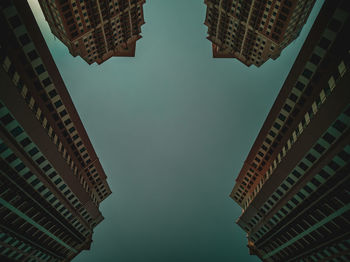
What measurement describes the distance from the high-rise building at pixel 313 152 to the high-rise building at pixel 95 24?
190 feet

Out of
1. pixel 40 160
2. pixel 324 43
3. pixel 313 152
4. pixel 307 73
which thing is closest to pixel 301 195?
pixel 313 152

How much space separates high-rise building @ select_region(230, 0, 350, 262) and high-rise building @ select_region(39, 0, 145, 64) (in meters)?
58.0

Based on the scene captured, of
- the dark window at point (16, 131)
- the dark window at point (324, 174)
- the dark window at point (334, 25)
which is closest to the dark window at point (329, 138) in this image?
the dark window at point (324, 174)

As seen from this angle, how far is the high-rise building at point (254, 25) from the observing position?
62.9 meters

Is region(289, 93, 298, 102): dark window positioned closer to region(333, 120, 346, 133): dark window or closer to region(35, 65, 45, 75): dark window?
region(333, 120, 346, 133): dark window

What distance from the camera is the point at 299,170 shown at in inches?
1708

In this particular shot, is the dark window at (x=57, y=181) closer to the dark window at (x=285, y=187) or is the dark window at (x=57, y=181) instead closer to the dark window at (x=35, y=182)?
the dark window at (x=35, y=182)

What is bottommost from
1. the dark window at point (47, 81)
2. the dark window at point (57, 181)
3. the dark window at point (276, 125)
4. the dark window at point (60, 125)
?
the dark window at point (276, 125)

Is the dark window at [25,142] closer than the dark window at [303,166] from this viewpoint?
Yes

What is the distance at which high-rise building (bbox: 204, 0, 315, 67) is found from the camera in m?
62.9

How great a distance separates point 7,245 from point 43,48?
4525 cm

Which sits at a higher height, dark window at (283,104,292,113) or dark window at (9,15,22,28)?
dark window at (9,15,22,28)

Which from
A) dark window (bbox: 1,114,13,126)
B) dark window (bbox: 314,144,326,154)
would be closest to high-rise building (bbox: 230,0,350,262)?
dark window (bbox: 314,144,326,154)

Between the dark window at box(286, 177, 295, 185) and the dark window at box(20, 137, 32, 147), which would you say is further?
the dark window at box(286, 177, 295, 185)
